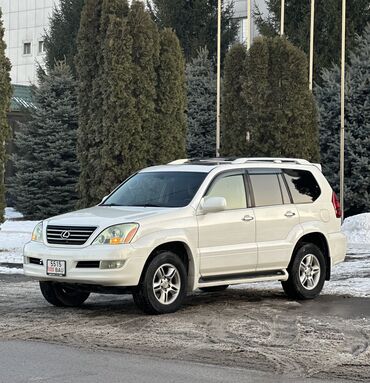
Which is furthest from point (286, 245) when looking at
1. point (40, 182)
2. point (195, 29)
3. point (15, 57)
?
point (15, 57)

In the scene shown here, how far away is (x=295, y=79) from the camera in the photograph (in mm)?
23875

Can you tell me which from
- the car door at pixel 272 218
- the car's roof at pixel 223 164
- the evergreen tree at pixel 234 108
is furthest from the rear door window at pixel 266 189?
the evergreen tree at pixel 234 108

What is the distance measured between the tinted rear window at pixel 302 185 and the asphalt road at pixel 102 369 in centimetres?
506

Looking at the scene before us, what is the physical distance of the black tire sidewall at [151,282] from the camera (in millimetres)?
10984

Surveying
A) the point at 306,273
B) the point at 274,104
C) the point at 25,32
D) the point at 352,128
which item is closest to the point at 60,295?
the point at 306,273

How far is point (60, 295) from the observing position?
11977 millimetres

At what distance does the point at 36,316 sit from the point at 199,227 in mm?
2208

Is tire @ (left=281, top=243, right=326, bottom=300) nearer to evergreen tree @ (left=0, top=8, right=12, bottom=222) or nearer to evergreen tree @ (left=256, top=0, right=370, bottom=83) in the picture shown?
evergreen tree @ (left=0, top=8, right=12, bottom=222)

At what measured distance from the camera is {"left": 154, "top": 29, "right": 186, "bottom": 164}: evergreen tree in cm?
2241

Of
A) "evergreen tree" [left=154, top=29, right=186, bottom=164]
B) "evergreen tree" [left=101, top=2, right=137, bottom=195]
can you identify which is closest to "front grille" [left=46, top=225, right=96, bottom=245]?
"evergreen tree" [left=101, top=2, right=137, bottom=195]

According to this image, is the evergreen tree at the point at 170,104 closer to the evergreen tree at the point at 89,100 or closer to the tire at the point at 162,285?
the evergreen tree at the point at 89,100

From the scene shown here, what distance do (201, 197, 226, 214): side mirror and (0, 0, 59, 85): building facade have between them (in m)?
62.2

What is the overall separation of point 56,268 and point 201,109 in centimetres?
2239

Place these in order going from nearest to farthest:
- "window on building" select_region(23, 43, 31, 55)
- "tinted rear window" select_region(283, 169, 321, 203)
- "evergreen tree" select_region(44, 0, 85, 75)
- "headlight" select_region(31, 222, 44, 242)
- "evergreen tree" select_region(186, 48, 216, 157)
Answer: "headlight" select_region(31, 222, 44, 242)
"tinted rear window" select_region(283, 169, 321, 203)
"evergreen tree" select_region(186, 48, 216, 157)
"evergreen tree" select_region(44, 0, 85, 75)
"window on building" select_region(23, 43, 31, 55)
